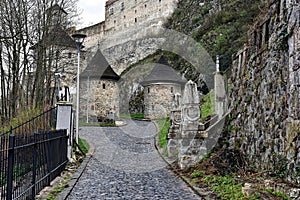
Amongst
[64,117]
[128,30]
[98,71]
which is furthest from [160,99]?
[128,30]

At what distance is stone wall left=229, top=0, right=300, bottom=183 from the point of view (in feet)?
17.2

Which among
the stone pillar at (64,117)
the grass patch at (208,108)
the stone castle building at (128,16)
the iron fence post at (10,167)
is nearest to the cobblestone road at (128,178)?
the stone pillar at (64,117)

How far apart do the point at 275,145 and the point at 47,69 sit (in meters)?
15.5

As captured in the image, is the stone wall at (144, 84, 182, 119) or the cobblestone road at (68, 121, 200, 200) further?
the stone wall at (144, 84, 182, 119)

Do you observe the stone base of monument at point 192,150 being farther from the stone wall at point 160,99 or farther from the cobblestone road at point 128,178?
the stone wall at point 160,99

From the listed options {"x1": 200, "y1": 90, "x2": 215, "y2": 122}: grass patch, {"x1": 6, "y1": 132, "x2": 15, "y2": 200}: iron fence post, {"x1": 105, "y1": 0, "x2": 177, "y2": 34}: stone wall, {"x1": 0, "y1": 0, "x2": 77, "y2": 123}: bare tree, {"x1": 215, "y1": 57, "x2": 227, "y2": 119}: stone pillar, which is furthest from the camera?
{"x1": 105, "y1": 0, "x2": 177, "y2": 34}: stone wall

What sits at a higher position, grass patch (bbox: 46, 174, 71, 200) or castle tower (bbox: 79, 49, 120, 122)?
castle tower (bbox: 79, 49, 120, 122)

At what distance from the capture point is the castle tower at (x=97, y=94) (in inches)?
1267

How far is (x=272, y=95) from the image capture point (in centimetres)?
633

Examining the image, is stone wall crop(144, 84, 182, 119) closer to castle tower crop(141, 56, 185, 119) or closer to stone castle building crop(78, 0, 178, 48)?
castle tower crop(141, 56, 185, 119)

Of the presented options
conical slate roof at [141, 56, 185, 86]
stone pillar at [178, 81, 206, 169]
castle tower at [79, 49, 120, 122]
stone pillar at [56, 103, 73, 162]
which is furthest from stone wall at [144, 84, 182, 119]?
stone pillar at [178, 81, 206, 169]

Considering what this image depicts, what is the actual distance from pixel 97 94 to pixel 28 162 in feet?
88.1

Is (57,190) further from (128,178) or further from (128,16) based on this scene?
(128,16)

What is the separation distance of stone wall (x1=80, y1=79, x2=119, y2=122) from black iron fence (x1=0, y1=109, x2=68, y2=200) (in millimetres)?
23625
